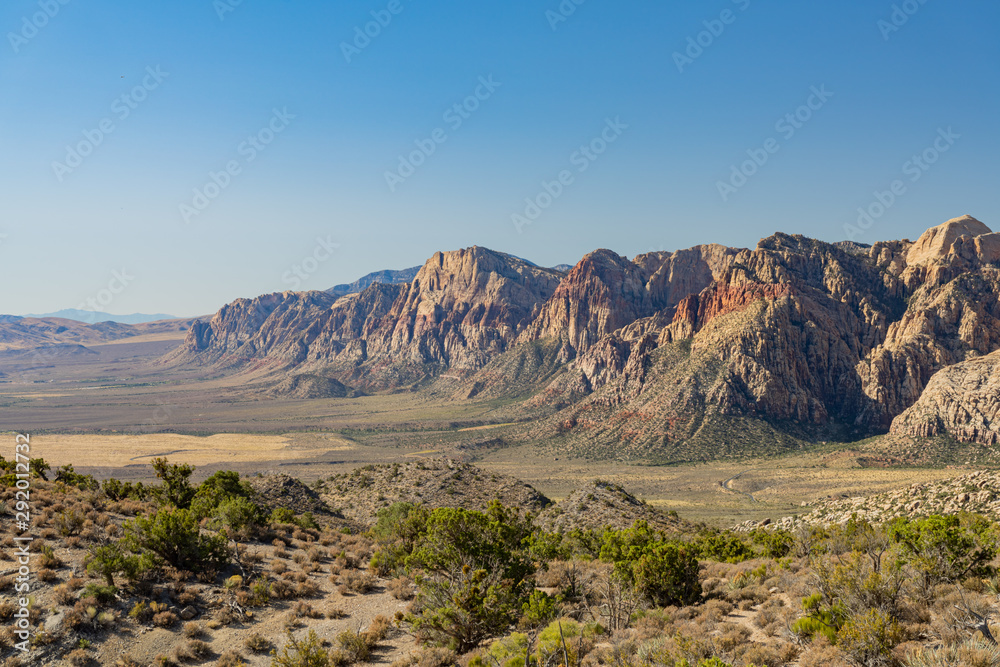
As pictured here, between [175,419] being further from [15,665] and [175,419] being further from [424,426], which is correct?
[15,665]

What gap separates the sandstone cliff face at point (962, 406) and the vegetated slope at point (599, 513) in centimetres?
6654

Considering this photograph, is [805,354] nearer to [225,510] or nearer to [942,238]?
[942,238]

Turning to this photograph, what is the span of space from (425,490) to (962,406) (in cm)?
9282

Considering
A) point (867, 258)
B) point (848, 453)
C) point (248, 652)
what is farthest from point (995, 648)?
point (867, 258)

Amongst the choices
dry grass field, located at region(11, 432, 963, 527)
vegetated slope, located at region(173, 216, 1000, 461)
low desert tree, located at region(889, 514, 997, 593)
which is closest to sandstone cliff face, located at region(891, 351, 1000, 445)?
vegetated slope, located at region(173, 216, 1000, 461)

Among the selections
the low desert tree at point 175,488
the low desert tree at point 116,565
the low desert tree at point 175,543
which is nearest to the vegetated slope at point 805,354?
the low desert tree at point 175,488

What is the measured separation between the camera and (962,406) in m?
90.9

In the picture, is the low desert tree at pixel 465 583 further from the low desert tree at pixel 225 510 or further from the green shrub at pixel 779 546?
the green shrub at pixel 779 546

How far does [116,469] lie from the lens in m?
107

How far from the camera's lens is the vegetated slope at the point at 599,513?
4850 cm

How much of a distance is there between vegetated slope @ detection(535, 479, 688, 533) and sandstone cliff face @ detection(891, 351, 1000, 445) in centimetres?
6654

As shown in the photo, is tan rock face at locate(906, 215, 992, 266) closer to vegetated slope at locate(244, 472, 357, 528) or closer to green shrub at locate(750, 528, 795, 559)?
green shrub at locate(750, 528, 795, 559)

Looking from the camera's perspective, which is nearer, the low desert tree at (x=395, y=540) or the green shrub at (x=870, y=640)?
the green shrub at (x=870, y=640)

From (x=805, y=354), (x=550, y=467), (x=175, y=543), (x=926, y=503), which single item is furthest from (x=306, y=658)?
(x=805, y=354)
